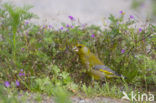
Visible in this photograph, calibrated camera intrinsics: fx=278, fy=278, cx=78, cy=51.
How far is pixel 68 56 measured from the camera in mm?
4559

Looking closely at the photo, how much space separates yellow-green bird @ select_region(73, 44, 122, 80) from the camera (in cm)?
439

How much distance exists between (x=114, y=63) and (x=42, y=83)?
4.94 feet

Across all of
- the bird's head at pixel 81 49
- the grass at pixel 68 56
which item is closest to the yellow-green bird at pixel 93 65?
the bird's head at pixel 81 49

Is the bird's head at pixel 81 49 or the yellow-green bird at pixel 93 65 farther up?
the bird's head at pixel 81 49

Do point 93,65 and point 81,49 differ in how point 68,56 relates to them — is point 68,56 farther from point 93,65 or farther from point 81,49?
point 93,65

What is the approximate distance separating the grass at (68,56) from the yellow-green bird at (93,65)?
12 centimetres

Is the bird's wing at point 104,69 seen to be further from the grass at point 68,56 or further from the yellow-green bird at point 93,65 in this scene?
the grass at point 68,56

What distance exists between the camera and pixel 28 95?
3.63 meters

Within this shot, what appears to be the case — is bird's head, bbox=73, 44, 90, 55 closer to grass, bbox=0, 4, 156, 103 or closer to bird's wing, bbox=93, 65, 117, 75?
grass, bbox=0, 4, 156, 103

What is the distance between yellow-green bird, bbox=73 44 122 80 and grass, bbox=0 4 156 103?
0.40 ft

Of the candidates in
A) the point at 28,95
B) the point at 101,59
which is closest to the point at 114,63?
the point at 101,59

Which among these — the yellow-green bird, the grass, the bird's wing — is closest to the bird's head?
the yellow-green bird

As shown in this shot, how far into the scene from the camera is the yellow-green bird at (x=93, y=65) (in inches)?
173

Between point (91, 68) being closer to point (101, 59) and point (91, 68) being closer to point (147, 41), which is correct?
point (101, 59)
